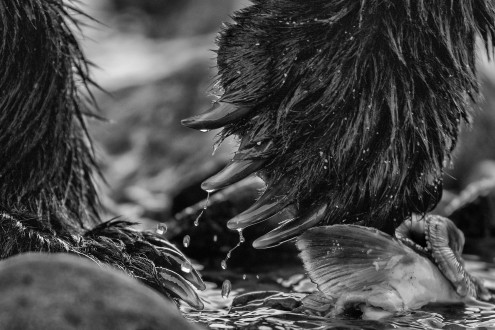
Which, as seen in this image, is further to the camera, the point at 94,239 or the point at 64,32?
the point at 64,32

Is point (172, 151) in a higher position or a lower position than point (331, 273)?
lower

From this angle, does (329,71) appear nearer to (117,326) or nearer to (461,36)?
(461,36)

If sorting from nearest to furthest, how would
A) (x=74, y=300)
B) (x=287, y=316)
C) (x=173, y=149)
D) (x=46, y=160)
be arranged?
(x=74, y=300), (x=287, y=316), (x=46, y=160), (x=173, y=149)

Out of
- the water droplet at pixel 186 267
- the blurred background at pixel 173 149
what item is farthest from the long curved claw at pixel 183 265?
the blurred background at pixel 173 149

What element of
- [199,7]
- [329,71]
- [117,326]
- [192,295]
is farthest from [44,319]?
[199,7]

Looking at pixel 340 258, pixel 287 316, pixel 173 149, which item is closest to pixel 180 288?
pixel 287 316

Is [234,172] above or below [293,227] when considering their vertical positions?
above

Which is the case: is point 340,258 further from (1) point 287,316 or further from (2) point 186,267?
(2) point 186,267

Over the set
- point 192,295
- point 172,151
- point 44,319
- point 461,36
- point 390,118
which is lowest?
point 172,151
